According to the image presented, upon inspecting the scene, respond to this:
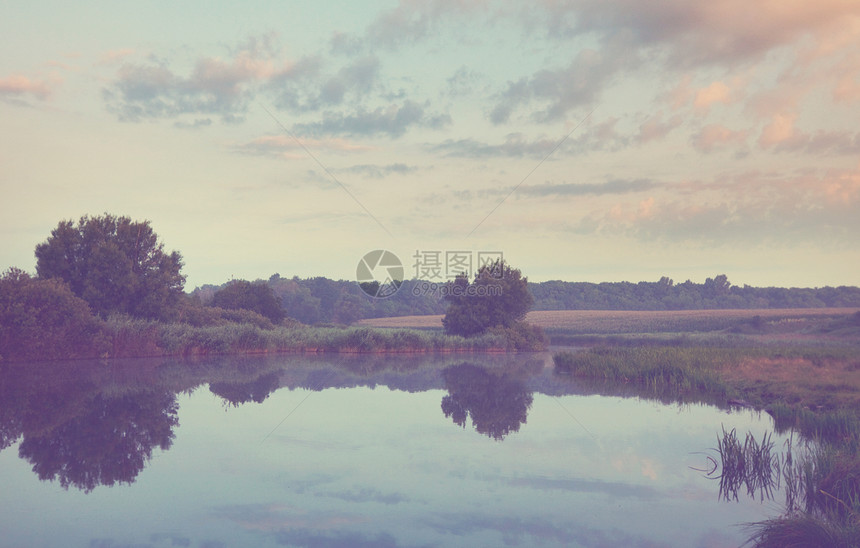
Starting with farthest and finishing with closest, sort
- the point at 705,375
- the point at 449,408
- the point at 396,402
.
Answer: the point at 705,375 < the point at 396,402 < the point at 449,408

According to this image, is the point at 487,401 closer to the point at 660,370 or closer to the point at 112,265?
the point at 660,370

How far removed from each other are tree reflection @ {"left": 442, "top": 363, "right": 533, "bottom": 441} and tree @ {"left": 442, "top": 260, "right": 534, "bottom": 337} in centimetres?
2087

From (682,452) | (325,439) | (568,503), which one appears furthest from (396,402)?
(568,503)

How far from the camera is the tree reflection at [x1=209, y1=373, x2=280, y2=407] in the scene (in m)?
20.0

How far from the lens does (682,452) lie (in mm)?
13133

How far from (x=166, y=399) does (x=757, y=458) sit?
16496 mm

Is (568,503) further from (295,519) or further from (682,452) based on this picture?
(682,452)

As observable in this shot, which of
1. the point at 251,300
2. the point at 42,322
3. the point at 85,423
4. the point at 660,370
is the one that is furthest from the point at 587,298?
the point at 85,423

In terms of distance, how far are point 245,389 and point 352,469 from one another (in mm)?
12555

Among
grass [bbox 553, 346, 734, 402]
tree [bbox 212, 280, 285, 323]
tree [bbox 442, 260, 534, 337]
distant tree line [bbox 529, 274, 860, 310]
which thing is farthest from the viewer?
distant tree line [bbox 529, 274, 860, 310]

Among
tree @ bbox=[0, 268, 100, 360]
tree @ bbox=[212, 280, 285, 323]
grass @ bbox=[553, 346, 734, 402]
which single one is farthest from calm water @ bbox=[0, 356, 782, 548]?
tree @ bbox=[212, 280, 285, 323]

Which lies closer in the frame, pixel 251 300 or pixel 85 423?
pixel 85 423

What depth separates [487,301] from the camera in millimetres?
51719

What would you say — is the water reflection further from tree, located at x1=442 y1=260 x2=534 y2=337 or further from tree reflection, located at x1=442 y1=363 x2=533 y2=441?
tree, located at x1=442 y1=260 x2=534 y2=337
